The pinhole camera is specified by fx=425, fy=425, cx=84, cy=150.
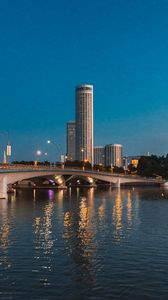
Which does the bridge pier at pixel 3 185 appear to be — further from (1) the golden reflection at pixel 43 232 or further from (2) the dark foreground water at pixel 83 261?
(2) the dark foreground water at pixel 83 261

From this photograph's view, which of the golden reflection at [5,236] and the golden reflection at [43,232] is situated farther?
the golden reflection at [43,232]

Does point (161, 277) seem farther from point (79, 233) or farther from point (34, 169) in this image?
point (34, 169)

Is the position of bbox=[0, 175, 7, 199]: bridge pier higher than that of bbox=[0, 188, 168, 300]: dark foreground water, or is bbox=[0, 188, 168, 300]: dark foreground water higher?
bbox=[0, 175, 7, 199]: bridge pier

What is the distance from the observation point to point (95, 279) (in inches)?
939

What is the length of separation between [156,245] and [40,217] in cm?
2517

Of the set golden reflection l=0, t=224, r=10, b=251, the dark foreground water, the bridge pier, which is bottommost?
the dark foreground water

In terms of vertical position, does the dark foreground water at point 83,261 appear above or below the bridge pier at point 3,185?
below

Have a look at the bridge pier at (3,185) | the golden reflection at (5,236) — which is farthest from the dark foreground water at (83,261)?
the bridge pier at (3,185)

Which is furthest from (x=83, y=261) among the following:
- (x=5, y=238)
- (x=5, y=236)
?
(x=5, y=236)

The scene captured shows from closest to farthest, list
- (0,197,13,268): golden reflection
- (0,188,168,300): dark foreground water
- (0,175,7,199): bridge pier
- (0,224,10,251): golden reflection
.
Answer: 1. (0,188,168,300): dark foreground water
2. (0,197,13,268): golden reflection
3. (0,224,10,251): golden reflection
4. (0,175,7,199): bridge pier

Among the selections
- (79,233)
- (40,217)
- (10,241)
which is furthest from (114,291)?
(40,217)

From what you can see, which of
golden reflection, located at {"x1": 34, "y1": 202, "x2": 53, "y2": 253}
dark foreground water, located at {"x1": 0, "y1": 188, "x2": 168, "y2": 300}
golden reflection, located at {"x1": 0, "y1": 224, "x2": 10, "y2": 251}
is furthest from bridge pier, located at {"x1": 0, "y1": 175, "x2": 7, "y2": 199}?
golden reflection, located at {"x1": 0, "y1": 224, "x2": 10, "y2": 251}

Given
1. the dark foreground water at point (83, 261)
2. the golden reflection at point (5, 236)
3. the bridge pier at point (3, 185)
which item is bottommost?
the dark foreground water at point (83, 261)

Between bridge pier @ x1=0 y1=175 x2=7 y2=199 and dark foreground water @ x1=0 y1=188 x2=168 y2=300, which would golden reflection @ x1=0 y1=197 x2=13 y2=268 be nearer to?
dark foreground water @ x1=0 y1=188 x2=168 y2=300
